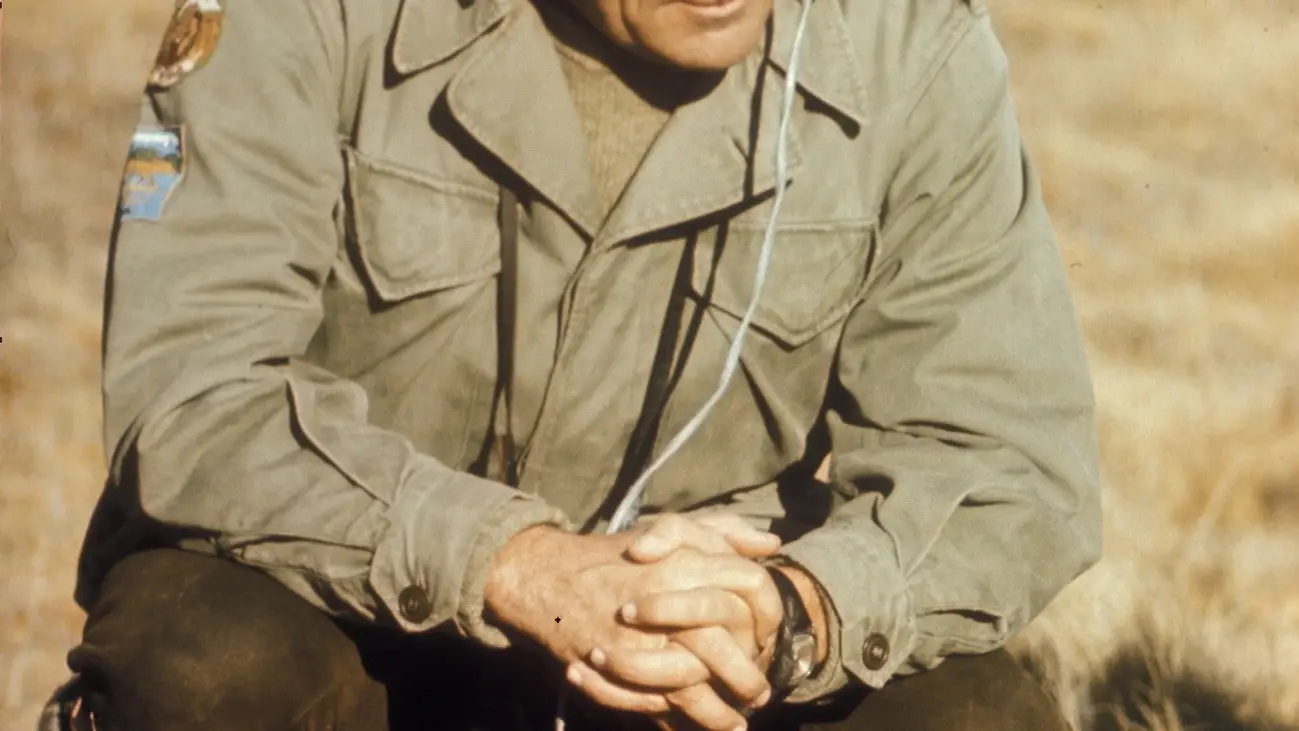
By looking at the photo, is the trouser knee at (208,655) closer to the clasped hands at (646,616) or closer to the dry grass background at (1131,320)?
the clasped hands at (646,616)

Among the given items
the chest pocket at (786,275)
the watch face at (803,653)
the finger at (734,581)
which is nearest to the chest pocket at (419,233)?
the chest pocket at (786,275)

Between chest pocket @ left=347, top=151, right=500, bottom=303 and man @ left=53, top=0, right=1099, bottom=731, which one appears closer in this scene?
man @ left=53, top=0, right=1099, bottom=731

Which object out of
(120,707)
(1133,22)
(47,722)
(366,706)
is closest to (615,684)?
(366,706)

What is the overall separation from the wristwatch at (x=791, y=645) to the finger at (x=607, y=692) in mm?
135

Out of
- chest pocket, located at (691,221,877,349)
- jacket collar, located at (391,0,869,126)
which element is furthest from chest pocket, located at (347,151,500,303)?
chest pocket, located at (691,221,877,349)

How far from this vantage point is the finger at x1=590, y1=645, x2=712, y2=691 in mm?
2074

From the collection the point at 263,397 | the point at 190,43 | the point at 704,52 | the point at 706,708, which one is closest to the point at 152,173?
the point at 190,43

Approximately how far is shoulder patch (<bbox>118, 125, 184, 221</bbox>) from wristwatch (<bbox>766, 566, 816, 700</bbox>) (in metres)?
0.85

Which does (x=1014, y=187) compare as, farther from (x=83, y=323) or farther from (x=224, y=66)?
(x=83, y=323)

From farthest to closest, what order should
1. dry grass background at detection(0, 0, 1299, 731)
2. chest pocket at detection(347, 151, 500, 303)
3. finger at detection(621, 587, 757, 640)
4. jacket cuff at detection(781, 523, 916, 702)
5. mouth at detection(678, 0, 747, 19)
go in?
dry grass background at detection(0, 0, 1299, 731) → chest pocket at detection(347, 151, 500, 303) → mouth at detection(678, 0, 747, 19) → jacket cuff at detection(781, 523, 916, 702) → finger at detection(621, 587, 757, 640)

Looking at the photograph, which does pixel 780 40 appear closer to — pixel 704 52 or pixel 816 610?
pixel 704 52

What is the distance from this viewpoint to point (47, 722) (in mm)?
2350

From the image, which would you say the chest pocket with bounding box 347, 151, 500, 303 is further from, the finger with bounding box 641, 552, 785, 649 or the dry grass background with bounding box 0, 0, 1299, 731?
the dry grass background with bounding box 0, 0, 1299, 731

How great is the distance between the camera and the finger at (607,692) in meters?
2.12
